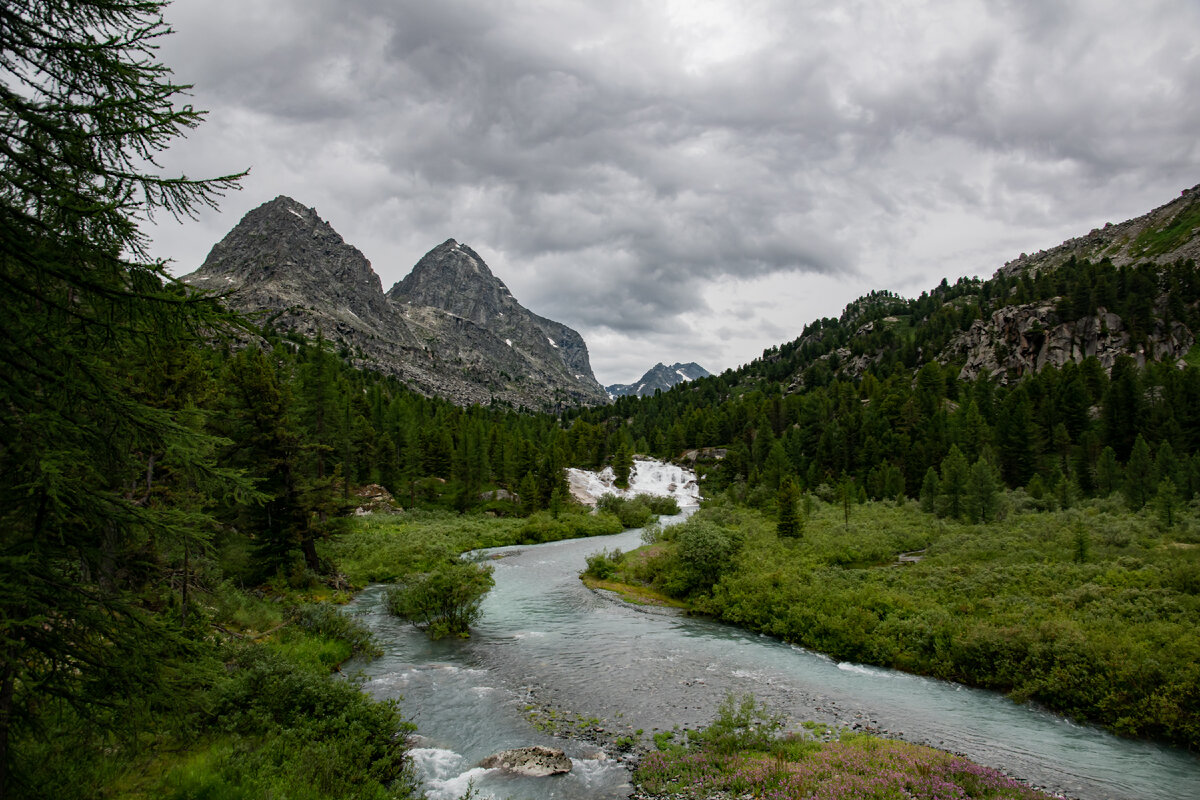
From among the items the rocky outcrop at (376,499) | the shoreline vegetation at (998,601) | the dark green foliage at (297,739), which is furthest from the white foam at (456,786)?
the rocky outcrop at (376,499)

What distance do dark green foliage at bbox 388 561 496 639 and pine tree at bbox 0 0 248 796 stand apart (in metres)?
20.1

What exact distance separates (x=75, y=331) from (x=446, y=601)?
22611 millimetres

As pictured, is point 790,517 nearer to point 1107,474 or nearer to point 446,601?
point 446,601

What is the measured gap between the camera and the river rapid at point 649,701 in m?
14.1

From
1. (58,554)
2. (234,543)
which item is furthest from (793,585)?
(234,543)

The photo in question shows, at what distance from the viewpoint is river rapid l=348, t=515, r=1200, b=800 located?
556 inches

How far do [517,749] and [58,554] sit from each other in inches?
475

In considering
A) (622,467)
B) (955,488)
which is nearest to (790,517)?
(955,488)

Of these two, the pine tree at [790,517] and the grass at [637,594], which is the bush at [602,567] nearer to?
the grass at [637,594]

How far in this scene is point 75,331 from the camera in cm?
745

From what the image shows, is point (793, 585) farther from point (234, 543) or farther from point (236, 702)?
point (234, 543)

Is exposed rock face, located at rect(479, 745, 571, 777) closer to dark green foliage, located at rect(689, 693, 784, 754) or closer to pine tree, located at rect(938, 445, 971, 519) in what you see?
dark green foliage, located at rect(689, 693, 784, 754)

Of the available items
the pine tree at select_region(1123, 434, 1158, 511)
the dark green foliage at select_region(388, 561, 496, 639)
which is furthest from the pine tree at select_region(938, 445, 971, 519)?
the dark green foliage at select_region(388, 561, 496, 639)

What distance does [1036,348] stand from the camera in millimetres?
151500
